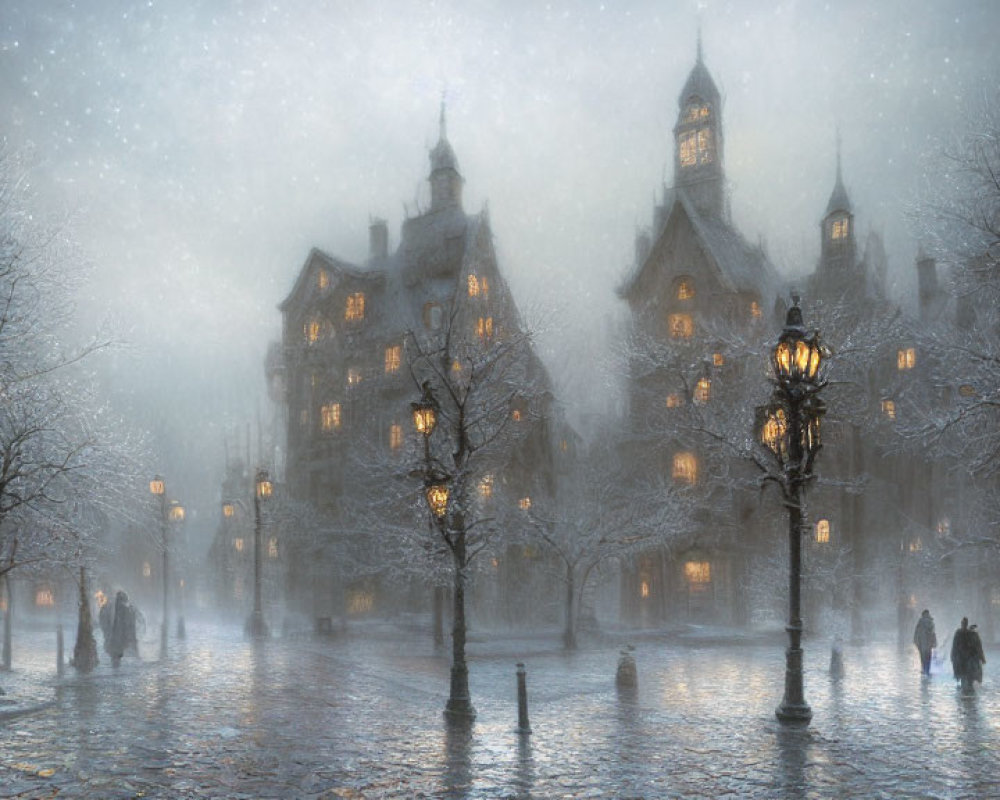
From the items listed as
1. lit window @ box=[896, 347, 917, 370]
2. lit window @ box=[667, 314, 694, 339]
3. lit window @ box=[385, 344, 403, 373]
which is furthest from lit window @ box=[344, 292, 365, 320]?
lit window @ box=[896, 347, 917, 370]

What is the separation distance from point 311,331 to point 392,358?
5842mm

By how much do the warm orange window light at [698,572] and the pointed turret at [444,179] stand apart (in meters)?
21.7

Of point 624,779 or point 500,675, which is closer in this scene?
point 624,779

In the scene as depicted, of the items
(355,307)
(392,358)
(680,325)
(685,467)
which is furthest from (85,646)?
(680,325)

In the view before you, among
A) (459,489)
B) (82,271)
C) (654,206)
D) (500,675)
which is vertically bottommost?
(500,675)

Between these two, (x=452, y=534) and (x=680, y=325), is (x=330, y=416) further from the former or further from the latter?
(x=452, y=534)

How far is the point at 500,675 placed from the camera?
25.5m

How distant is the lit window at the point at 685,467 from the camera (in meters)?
46.6

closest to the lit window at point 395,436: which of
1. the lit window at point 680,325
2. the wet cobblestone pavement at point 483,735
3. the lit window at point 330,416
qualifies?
the lit window at point 330,416

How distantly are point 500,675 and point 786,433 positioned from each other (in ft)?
Result: 36.9

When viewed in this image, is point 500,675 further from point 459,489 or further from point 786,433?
point 786,433

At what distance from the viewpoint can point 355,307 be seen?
48.5m

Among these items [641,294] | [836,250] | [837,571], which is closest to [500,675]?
[837,571]

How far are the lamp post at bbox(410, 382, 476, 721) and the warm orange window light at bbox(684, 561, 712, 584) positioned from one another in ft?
95.5
